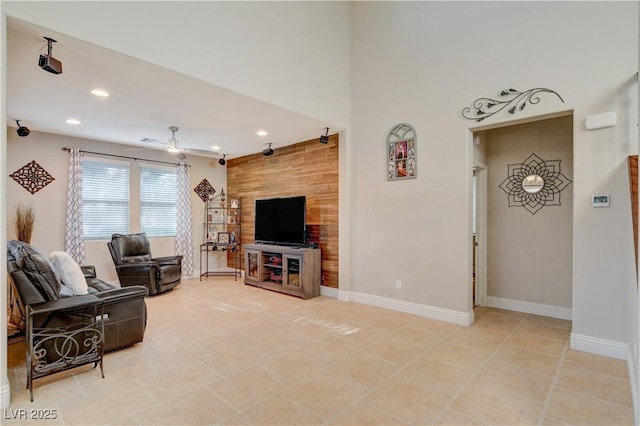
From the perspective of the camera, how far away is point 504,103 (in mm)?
3650

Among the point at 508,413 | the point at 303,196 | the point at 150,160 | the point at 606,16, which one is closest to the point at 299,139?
the point at 303,196

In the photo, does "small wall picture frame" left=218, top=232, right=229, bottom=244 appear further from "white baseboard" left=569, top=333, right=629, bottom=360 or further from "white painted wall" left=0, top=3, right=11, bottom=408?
"white baseboard" left=569, top=333, right=629, bottom=360

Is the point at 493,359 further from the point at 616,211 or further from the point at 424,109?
the point at 424,109

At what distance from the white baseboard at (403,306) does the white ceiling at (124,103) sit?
8.56ft

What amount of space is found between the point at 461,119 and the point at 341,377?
10.5 ft

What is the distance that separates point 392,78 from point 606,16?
2.28 metres

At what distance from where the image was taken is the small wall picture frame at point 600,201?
3049mm

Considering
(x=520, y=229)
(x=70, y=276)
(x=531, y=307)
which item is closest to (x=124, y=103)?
(x=70, y=276)

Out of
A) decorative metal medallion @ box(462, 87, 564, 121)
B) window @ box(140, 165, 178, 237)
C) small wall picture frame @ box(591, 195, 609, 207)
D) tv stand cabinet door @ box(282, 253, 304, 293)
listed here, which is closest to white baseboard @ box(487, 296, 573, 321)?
small wall picture frame @ box(591, 195, 609, 207)

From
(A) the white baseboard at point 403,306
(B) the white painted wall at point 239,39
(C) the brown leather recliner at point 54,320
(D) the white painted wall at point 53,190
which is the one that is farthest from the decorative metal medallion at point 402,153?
(D) the white painted wall at point 53,190

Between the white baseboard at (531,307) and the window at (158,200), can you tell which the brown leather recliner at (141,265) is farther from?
the white baseboard at (531,307)

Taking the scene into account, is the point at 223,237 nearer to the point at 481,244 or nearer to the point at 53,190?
the point at 53,190

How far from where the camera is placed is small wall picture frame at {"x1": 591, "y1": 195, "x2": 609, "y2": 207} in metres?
3.05

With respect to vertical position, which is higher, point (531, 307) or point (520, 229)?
point (520, 229)
